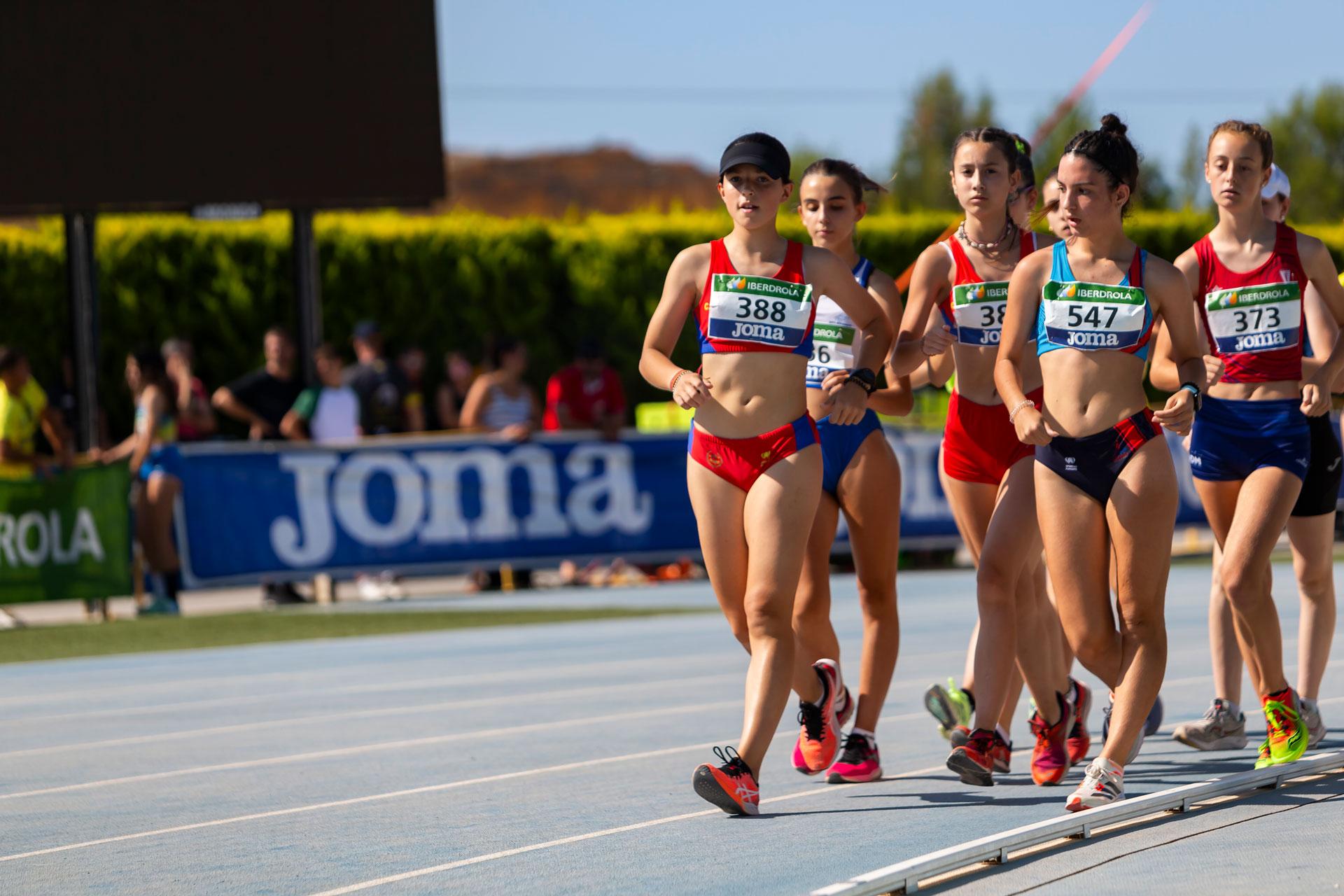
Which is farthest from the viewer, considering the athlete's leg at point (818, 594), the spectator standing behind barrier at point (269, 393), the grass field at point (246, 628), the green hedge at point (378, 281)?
the green hedge at point (378, 281)

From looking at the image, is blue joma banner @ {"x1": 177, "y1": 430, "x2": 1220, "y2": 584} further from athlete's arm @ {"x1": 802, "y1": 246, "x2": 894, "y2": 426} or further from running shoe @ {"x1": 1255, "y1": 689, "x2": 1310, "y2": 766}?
athlete's arm @ {"x1": 802, "y1": 246, "x2": 894, "y2": 426}

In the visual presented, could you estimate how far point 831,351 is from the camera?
23.0ft

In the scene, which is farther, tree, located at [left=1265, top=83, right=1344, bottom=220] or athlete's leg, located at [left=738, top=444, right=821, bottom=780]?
tree, located at [left=1265, top=83, right=1344, bottom=220]

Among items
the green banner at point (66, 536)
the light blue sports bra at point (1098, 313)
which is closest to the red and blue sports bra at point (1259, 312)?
the light blue sports bra at point (1098, 313)

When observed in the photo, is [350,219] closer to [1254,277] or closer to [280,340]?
[280,340]

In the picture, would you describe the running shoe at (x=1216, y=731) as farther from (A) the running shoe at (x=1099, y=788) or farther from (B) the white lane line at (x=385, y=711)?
(B) the white lane line at (x=385, y=711)

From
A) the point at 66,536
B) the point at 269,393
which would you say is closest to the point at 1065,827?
the point at 66,536

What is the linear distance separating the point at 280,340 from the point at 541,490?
2.70m

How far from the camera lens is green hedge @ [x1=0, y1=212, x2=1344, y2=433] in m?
23.4

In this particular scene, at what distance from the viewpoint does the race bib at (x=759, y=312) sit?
6.14 metres

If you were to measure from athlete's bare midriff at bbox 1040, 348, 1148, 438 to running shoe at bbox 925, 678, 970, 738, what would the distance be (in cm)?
163

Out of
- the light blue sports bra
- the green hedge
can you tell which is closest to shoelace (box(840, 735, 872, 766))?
the light blue sports bra

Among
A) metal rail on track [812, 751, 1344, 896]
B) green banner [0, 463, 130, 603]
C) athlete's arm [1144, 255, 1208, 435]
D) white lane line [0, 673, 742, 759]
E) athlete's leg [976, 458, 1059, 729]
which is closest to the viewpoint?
metal rail on track [812, 751, 1344, 896]

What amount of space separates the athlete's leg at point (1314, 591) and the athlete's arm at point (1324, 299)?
24.5 inches
